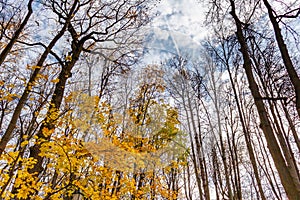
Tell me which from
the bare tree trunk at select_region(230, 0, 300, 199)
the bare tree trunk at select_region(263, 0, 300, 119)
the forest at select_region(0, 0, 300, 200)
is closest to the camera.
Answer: the bare tree trunk at select_region(230, 0, 300, 199)

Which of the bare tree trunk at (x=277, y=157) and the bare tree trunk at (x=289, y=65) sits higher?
the bare tree trunk at (x=289, y=65)

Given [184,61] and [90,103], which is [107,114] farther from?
[184,61]

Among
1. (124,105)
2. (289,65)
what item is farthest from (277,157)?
(124,105)

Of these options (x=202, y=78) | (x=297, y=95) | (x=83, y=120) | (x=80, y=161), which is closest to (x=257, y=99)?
(x=297, y=95)

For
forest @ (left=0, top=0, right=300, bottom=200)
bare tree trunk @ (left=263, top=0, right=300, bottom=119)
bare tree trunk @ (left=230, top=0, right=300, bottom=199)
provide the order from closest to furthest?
bare tree trunk @ (left=230, top=0, right=300, bottom=199), bare tree trunk @ (left=263, top=0, right=300, bottom=119), forest @ (left=0, top=0, right=300, bottom=200)

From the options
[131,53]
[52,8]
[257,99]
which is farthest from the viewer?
[131,53]

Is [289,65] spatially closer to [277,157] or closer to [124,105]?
[277,157]

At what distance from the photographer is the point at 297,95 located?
1615 millimetres

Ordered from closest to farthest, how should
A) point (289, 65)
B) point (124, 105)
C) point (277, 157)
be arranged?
point (277, 157)
point (289, 65)
point (124, 105)

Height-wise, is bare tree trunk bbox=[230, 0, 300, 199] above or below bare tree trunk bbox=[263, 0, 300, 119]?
below

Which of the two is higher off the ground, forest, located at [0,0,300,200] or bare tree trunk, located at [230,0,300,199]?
forest, located at [0,0,300,200]

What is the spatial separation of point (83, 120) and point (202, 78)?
5.36m

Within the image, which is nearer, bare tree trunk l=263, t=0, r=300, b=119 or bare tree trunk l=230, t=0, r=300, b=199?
bare tree trunk l=230, t=0, r=300, b=199

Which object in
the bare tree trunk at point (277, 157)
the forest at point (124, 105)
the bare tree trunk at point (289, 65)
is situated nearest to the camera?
the bare tree trunk at point (277, 157)
